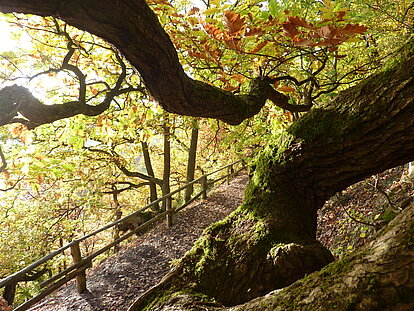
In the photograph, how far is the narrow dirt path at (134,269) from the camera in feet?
14.5

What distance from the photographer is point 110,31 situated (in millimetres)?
1254

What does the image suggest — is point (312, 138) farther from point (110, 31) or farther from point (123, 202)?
point (123, 202)

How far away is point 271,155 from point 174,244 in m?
4.85

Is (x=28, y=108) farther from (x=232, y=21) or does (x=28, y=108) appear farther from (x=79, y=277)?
(x=79, y=277)

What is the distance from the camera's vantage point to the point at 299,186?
2080 millimetres

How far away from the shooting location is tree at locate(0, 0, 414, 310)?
1.39 m

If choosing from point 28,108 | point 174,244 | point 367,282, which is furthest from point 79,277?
point 367,282

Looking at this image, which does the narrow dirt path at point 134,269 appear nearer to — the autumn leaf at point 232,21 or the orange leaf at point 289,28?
the autumn leaf at point 232,21

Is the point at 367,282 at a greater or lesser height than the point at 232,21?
lesser

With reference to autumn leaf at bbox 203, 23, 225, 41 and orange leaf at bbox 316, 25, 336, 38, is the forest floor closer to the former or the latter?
orange leaf at bbox 316, 25, 336, 38

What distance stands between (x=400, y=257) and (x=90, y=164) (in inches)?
416

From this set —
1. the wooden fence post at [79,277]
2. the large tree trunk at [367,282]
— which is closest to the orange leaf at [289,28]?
the large tree trunk at [367,282]

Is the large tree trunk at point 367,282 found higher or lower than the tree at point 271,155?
lower

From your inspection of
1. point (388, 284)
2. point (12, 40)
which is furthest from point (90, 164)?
point (388, 284)
